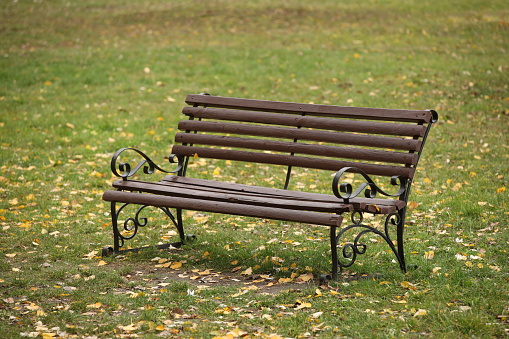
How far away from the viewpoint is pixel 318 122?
205 inches

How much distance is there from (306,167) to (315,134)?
1.00ft

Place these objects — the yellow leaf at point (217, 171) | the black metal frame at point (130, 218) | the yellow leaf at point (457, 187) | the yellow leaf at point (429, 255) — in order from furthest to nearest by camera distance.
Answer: the yellow leaf at point (217, 171) → the yellow leaf at point (457, 187) → the black metal frame at point (130, 218) → the yellow leaf at point (429, 255)

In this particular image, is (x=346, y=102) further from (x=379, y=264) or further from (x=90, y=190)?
(x=379, y=264)

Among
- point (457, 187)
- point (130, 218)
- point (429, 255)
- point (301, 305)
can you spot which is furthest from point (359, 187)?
point (457, 187)

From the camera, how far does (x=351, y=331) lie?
3.59m

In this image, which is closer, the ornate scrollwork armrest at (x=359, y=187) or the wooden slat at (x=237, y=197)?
the ornate scrollwork armrest at (x=359, y=187)

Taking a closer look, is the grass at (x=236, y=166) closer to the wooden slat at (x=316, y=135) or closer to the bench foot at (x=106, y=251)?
the bench foot at (x=106, y=251)

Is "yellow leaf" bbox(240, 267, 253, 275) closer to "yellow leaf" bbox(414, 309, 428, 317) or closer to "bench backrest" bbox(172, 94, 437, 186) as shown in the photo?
"bench backrest" bbox(172, 94, 437, 186)

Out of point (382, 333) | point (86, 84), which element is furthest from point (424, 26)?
point (382, 333)

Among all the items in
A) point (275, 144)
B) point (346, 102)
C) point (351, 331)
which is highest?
point (346, 102)

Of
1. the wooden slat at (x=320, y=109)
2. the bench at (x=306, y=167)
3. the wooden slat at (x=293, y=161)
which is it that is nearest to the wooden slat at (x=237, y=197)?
the bench at (x=306, y=167)

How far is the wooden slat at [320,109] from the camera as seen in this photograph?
4.77 meters

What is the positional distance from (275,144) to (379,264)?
4.47ft

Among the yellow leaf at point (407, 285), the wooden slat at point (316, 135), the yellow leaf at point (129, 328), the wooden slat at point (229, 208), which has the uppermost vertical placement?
the wooden slat at point (316, 135)
